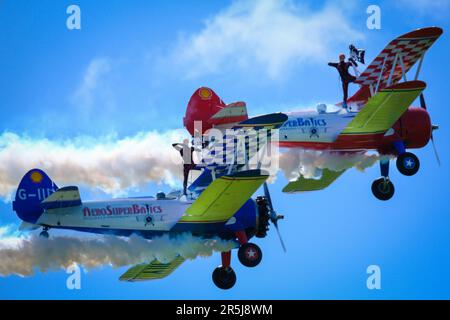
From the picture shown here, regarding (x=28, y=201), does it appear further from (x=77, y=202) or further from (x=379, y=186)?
(x=379, y=186)

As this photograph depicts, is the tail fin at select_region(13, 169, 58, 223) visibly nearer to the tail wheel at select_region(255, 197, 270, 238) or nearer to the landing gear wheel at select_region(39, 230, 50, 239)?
the landing gear wheel at select_region(39, 230, 50, 239)

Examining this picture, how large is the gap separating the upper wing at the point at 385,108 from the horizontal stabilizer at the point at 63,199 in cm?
732

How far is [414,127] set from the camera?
109 ft

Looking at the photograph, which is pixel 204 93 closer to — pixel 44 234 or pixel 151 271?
pixel 151 271

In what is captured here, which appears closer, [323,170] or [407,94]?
[407,94]

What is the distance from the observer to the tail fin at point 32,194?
3084 cm

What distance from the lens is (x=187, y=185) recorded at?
31875 mm

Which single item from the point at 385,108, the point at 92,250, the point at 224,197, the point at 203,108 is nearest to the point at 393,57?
the point at 385,108

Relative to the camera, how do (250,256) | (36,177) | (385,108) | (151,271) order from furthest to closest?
1. (151,271)
2. (385,108)
3. (36,177)
4. (250,256)

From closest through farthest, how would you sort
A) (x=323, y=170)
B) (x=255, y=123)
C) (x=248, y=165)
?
(x=255, y=123) < (x=248, y=165) < (x=323, y=170)

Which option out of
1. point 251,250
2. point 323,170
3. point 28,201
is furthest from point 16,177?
point 323,170

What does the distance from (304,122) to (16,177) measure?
7.68 meters

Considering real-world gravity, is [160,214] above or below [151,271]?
above

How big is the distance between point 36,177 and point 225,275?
17.6ft
